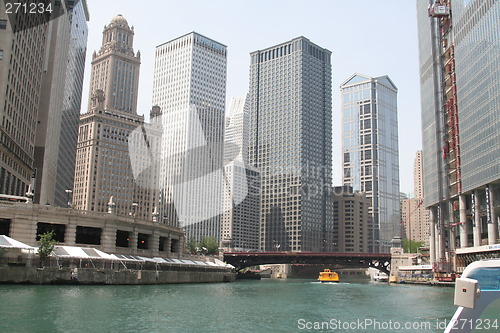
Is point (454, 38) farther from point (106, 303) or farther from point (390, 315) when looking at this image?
point (106, 303)

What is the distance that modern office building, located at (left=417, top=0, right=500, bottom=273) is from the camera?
430 feet

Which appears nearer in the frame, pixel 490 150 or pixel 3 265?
pixel 3 265

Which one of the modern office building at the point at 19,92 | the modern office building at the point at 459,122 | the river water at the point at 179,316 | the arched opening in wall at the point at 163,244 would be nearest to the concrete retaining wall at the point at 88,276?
the arched opening in wall at the point at 163,244

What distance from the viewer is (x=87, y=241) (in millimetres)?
102188

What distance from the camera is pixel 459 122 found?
496 feet

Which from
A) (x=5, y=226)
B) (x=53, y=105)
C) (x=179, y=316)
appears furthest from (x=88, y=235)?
(x=53, y=105)

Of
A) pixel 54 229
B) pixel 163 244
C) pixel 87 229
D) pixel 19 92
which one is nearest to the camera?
pixel 54 229

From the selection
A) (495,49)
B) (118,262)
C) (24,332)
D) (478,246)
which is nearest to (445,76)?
(495,49)

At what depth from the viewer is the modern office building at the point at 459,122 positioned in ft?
430

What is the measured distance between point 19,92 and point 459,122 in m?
115

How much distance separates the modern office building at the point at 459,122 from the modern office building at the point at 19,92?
107906 mm

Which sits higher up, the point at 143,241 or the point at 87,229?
the point at 87,229

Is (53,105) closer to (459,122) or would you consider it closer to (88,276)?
(88,276)

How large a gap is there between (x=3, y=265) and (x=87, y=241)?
89.6ft
